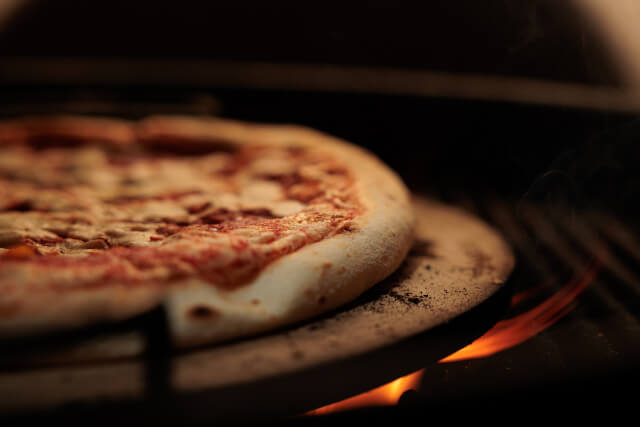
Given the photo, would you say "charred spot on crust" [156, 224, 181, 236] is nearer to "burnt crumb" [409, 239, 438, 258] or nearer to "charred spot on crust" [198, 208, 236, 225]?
"charred spot on crust" [198, 208, 236, 225]

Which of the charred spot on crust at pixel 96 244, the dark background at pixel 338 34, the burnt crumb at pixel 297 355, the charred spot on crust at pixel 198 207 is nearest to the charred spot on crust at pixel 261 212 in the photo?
the charred spot on crust at pixel 198 207

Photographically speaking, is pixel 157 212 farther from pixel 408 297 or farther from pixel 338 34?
pixel 338 34

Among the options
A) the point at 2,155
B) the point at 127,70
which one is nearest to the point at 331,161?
the point at 2,155

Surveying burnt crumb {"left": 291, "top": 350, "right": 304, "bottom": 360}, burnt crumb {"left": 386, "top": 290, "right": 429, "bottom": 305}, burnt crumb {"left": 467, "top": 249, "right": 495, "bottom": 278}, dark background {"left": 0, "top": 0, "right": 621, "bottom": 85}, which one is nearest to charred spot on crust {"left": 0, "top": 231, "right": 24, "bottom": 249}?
burnt crumb {"left": 291, "top": 350, "right": 304, "bottom": 360}

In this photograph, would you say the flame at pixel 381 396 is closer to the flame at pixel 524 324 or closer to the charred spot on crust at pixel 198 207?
the flame at pixel 524 324

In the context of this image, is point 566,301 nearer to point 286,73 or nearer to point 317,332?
point 317,332
